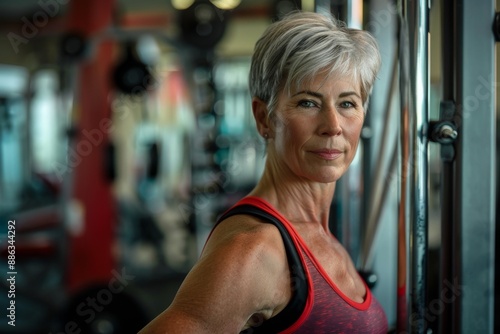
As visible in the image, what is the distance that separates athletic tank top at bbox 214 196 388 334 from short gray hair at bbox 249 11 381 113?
0.60ft

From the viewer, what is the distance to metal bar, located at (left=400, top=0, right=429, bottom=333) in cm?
106

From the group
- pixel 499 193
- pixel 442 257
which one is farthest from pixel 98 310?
pixel 499 193

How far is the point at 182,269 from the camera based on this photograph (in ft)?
17.1

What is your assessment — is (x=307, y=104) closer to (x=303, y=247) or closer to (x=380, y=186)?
(x=303, y=247)


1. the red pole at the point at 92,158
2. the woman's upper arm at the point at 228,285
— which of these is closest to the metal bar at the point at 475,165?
the woman's upper arm at the point at 228,285

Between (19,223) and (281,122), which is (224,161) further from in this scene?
(281,122)

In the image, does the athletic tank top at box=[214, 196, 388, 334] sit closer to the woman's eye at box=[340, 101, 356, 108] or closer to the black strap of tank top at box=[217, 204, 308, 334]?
the black strap of tank top at box=[217, 204, 308, 334]

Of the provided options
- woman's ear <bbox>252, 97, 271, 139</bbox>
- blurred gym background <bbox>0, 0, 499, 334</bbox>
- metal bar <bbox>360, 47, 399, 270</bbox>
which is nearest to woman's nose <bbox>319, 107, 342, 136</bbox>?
woman's ear <bbox>252, 97, 271, 139</bbox>

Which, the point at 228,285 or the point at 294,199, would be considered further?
the point at 294,199

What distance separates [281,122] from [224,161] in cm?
321

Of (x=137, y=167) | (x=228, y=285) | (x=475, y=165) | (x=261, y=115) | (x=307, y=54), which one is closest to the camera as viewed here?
(x=228, y=285)

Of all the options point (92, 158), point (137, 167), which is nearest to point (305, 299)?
point (92, 158)

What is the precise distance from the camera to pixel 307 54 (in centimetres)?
92

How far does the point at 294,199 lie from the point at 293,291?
189 mm
